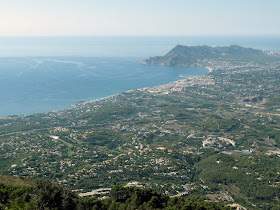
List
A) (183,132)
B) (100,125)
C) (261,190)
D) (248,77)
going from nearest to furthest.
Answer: (261,190) → (183,132) → (100,125) → (248,77)

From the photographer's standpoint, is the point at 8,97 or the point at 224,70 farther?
the point at 224,70

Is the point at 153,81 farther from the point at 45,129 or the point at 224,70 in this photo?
the point at 45,129

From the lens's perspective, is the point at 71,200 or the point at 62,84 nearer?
the point at 71,200

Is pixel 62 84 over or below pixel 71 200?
below

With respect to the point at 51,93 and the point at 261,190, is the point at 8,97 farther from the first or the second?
the point at 261,190

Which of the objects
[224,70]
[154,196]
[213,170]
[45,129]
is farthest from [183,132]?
[224,70]

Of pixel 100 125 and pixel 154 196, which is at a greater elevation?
pixel 154 196

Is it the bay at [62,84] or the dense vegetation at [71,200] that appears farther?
the bay at [62,84]

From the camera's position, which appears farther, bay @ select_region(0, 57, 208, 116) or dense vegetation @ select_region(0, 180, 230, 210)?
bay @ select_region(0, 57, 208, 116)

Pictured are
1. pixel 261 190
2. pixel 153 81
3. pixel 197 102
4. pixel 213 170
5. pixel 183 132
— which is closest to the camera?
pixel 261 190

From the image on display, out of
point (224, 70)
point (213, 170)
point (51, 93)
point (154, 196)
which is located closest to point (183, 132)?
point (213, 170)
